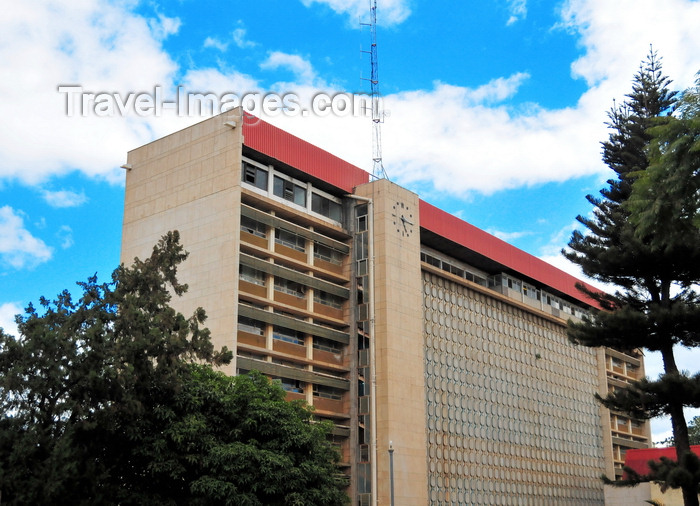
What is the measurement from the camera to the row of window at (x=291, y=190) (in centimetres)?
4169

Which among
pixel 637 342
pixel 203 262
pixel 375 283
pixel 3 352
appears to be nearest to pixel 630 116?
pixel 637 342

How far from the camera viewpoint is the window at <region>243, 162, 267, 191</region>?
136 feet

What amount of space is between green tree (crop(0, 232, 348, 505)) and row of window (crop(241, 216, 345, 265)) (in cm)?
1385

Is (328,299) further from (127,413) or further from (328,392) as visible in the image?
(127,413)

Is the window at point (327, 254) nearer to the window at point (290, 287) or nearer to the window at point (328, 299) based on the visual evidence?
the window at point (328, 299)

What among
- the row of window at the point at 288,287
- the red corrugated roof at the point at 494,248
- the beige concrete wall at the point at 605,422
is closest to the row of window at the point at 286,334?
the row of window at the point at 288,287

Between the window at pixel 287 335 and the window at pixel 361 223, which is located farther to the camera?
the window at pixel 361 223

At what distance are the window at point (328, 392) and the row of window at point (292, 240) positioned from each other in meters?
6.88

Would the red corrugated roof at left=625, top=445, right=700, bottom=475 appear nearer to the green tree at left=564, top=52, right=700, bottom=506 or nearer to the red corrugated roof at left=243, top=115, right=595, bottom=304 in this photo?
the red corrugated roof at left=243, top=115, right=595, bottom=304

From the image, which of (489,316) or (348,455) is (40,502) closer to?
(348,455)

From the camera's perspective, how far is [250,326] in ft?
132

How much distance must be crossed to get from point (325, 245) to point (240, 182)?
23.8 ft

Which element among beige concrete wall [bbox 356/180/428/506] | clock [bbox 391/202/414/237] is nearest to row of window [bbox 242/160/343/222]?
beige concrete wall [bbox 356/180/428/506]

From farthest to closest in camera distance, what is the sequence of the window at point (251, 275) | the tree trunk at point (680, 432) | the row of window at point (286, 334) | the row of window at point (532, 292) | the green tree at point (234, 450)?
the row of window at point (532, 292) < the window at point (251, 275) < the row of window at point (286, 334) < the tree trunk at point (680, 432) < the green tree at point (234, 450)
